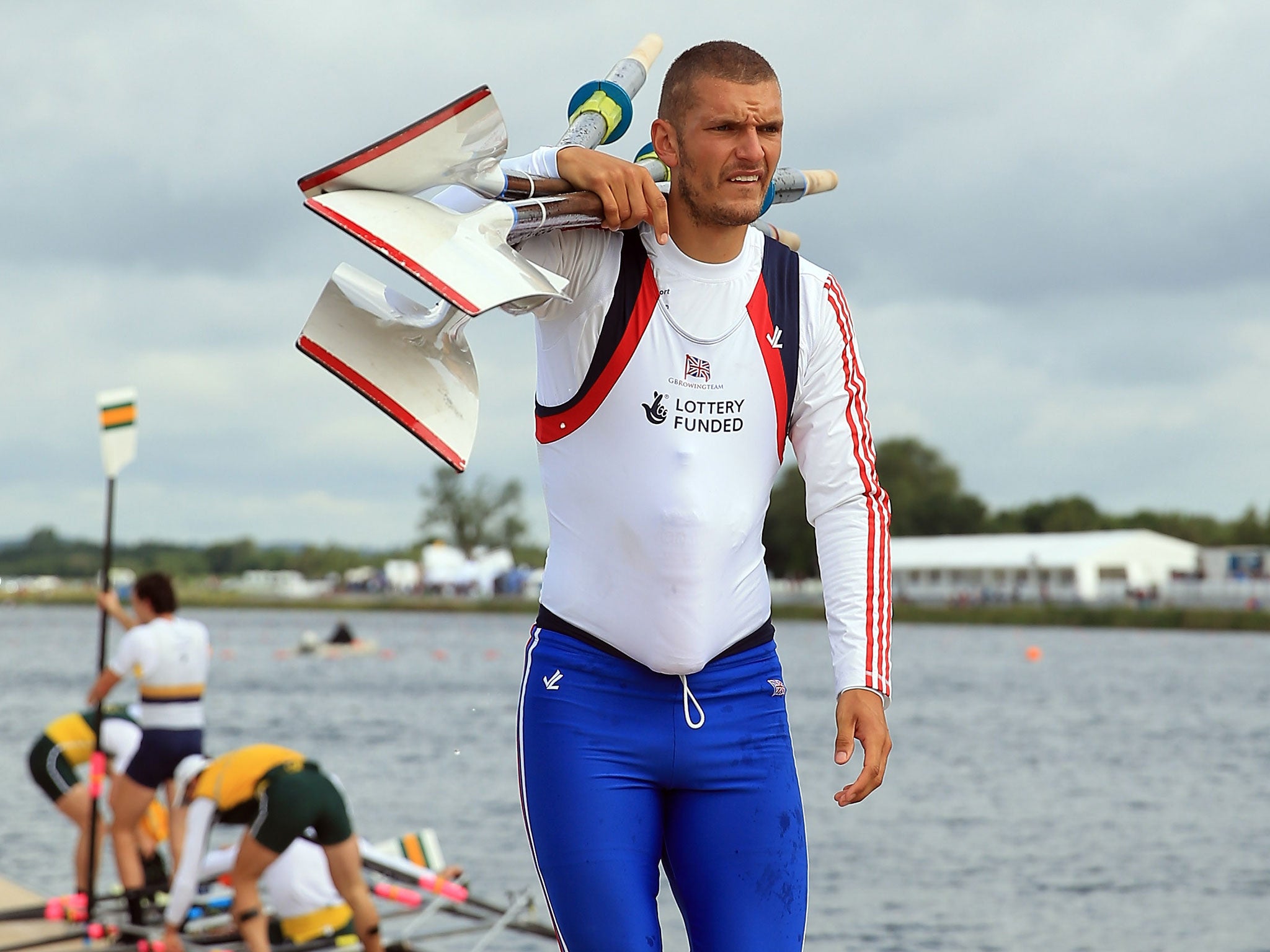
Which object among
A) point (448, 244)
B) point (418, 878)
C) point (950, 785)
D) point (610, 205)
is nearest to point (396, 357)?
point (448, 244)

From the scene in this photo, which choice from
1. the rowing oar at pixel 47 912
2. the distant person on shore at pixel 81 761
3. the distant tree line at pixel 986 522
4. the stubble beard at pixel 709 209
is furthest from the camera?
the distant tree line at pixel 986 522

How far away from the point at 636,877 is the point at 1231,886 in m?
18.2

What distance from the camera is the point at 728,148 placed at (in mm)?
2895

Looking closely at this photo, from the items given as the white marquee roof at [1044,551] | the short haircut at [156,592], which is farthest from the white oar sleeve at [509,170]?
the white marquee roof at [1044,551]

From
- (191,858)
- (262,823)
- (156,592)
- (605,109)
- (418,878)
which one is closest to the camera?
(605,109)

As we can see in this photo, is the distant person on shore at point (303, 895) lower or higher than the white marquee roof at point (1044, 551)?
lower

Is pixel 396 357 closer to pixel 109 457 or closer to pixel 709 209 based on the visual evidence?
pixel 709 209

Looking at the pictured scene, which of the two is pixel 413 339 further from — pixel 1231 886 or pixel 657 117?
pixel 1231 886

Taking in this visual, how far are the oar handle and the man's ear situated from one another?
0.51ft

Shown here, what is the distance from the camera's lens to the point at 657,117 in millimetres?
3021

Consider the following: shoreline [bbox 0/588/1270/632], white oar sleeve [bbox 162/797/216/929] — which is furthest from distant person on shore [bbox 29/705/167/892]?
shoreline [bbox 0/588/1270/632]

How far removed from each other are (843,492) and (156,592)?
7439 millimetres

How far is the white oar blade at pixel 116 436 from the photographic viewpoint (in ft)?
32.5

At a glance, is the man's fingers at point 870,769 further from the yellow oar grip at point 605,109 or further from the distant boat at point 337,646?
the distant boat at point 337,646
